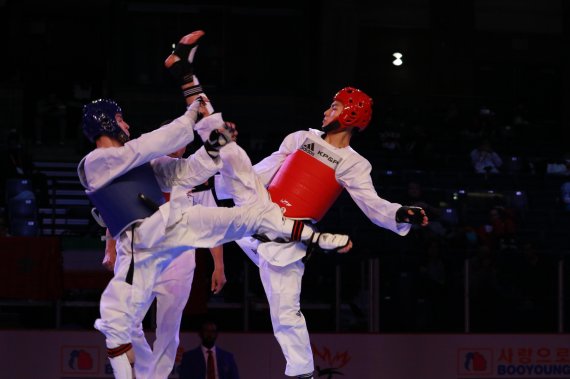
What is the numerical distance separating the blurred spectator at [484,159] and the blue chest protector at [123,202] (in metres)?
12.1

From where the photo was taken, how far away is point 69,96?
76.1 ft

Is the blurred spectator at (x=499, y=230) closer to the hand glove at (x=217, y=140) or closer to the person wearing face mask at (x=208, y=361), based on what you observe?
the person wearing face mask at (x=208, y=361)

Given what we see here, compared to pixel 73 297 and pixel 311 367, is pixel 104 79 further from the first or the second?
pixel 311 367

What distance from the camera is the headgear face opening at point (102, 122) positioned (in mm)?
7715

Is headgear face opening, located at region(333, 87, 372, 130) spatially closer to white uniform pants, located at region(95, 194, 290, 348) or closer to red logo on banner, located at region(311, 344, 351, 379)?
white uniform pants, located at region(95, 194, 290, 348)

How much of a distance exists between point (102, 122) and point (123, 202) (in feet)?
2.18

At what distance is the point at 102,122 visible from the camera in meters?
7.71

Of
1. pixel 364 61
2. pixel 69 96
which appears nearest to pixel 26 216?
pixel 69 96

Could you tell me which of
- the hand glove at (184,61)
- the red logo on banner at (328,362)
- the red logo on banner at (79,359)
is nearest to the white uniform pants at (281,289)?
the hand glove at (184,61)

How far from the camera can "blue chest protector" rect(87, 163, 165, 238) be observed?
7.59 metres

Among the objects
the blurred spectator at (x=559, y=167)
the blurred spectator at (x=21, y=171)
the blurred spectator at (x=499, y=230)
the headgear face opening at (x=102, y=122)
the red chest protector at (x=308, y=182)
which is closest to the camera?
the headgear face opening at (x=102, y=122)

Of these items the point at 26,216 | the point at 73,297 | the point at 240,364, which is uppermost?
the point at 26,216

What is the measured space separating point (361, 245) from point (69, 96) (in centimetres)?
1139

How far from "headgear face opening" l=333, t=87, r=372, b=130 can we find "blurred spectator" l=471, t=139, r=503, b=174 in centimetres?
1081
